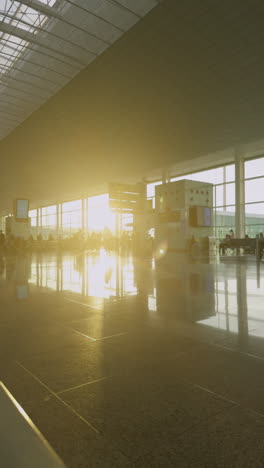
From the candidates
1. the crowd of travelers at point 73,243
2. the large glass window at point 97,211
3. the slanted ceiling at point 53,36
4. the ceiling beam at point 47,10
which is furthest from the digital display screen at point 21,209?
the ceiling beam at point 47,10

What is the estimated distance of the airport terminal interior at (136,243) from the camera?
1.40 m

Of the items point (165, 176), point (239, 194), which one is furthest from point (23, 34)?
point (165, 176)

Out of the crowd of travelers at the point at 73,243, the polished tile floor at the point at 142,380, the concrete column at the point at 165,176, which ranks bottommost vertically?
the polished tile floor at the point at 142,380

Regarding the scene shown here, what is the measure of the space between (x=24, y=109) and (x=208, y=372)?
2011 centimetres

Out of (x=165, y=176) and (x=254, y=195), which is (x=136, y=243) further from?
(x=254, y=195)

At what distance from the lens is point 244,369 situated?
1.96m

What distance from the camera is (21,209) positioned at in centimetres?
2608

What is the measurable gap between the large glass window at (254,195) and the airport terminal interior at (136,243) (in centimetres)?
9

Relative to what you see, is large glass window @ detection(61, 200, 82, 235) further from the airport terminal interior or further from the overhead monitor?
the overhead monitor

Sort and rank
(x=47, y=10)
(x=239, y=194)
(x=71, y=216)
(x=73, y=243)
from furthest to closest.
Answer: (x=71, y=216), (x=73, y=243), (x=239, y=194), (x=47, y=10)

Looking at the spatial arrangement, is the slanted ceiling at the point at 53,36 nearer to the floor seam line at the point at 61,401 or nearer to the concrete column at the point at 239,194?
the floor seam line at the point at 61,401

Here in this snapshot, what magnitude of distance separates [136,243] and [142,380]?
19.0m

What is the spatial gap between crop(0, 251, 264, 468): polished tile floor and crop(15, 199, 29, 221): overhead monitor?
23.6 meters

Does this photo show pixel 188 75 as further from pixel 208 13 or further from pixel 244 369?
pixel 244 369
